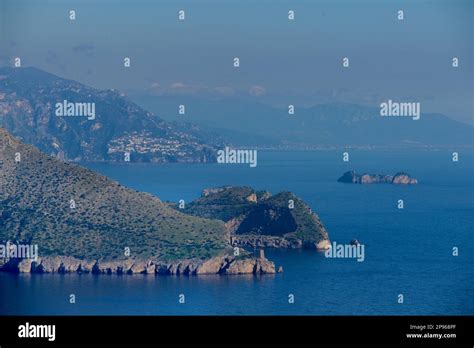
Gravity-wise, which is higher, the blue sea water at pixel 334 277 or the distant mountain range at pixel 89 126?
the distant mountain range at pixel 89 126

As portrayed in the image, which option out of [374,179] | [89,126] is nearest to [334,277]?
[374,179]

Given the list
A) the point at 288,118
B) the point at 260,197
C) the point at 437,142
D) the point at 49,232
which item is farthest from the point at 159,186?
the point at 437,142

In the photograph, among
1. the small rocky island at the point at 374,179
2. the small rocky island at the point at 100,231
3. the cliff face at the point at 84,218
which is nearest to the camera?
the small rocky island at the point at 100,231

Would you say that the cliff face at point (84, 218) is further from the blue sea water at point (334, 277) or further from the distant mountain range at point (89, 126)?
A: the distant mountain range at point (89, 126)

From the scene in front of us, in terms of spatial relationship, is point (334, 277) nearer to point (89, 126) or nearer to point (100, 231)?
point (100, 231)

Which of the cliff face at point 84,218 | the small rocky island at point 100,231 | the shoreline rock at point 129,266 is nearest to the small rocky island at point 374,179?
the small rocky island at point 100,231
